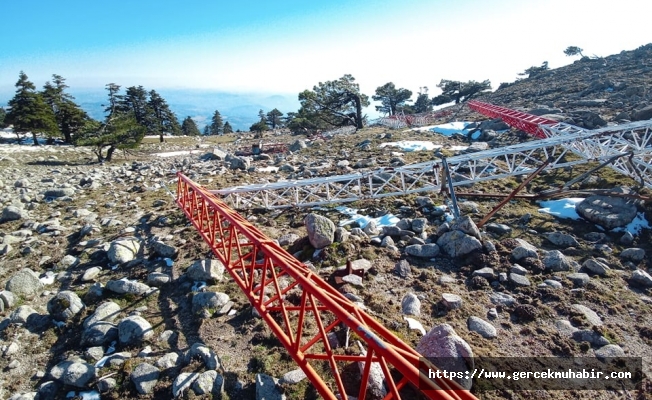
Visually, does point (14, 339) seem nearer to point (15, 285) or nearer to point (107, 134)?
point (15, 285)

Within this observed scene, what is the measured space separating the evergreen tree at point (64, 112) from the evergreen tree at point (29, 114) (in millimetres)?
1975

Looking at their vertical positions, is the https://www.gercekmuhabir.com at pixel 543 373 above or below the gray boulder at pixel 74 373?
below

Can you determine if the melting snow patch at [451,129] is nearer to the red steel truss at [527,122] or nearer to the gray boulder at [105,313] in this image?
the red steel truss at [527,122]

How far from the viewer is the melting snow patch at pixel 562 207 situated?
11359 millimetres

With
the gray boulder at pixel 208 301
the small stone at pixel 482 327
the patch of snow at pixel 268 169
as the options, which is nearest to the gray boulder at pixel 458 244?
the small stone at pixel 482 327

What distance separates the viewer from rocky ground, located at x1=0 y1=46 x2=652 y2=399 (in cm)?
564

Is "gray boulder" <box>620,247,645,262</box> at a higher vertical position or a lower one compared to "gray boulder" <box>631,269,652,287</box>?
higher

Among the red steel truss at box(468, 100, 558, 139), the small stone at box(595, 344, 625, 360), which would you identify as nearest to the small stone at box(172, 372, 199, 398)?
the small stone at box(595, 344, 625, 360)

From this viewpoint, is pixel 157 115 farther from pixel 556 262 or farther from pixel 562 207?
pixel 556 262

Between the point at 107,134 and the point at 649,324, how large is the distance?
108ft

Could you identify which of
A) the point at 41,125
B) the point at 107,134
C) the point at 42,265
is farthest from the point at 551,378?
the point at 41,125

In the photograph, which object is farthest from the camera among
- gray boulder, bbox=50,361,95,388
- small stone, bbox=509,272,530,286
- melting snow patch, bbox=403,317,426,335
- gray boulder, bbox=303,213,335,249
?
gray boulder, bbox=303,213,335,249

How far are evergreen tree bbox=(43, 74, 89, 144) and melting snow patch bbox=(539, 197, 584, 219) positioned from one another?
4535cm

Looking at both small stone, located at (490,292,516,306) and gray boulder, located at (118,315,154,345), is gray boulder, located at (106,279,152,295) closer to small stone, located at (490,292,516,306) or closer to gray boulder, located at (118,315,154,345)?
gray boulder, located at (118,315,154,345)
